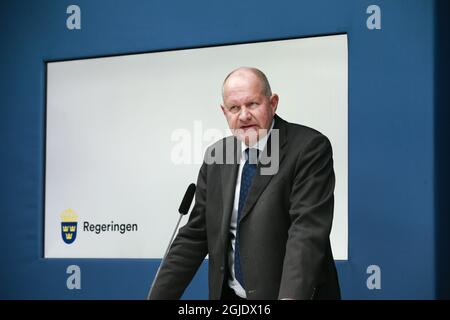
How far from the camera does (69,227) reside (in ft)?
13.7

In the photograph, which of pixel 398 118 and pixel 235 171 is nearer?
pixel 235 171

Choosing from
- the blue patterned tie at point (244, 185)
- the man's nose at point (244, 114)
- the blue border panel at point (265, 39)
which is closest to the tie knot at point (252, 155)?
the blue patterned tie at point (244, 185)

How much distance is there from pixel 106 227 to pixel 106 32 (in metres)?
1.19

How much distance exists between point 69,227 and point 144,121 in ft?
2.66

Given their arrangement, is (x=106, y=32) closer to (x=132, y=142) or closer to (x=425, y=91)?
(x=132, y=142)

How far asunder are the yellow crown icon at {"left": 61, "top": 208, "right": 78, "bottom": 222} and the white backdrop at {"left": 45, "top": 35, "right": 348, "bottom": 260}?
0.02 m

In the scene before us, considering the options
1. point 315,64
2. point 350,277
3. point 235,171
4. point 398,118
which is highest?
point 315,64

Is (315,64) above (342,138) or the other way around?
above

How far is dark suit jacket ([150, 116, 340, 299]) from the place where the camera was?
217 cm

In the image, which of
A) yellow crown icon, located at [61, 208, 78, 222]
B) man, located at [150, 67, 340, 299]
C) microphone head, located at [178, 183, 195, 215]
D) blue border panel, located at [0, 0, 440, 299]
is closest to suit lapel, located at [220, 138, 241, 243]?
man, located at [150, 67, 340, 299]

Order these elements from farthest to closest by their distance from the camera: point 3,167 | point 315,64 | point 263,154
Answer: point 3,167, point 315,64, point 263,154

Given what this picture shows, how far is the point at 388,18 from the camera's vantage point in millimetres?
3484

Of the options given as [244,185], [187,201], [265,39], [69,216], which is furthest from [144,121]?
[244,185]
